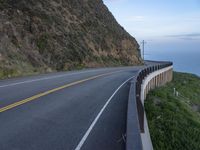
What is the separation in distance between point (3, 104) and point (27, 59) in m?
22.6

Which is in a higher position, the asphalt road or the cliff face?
the cliff face

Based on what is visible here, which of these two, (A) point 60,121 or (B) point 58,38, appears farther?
(B) point 58,38

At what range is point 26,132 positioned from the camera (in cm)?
965

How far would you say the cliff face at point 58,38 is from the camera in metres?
35.7

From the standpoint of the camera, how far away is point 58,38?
45938 mm

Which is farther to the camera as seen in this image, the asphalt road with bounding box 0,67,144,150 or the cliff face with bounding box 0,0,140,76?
the cliff face with bounding box 0,0,140,76

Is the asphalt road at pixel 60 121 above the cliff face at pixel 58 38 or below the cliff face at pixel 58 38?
below

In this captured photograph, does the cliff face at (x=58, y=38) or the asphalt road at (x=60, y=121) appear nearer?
the asphalt road at (x=60, y=121)

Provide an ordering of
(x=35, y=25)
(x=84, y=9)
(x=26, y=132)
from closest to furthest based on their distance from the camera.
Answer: (x=26, y=132)
(x=35, y=25)
(x=84, y=9)

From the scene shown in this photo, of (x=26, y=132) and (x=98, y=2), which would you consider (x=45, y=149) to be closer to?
(x=26, y=132)

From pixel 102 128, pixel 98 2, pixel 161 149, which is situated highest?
pixel 98 2

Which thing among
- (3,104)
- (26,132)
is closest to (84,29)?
(3,104)

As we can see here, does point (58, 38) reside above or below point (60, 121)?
above

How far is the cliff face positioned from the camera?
35.7 meters
